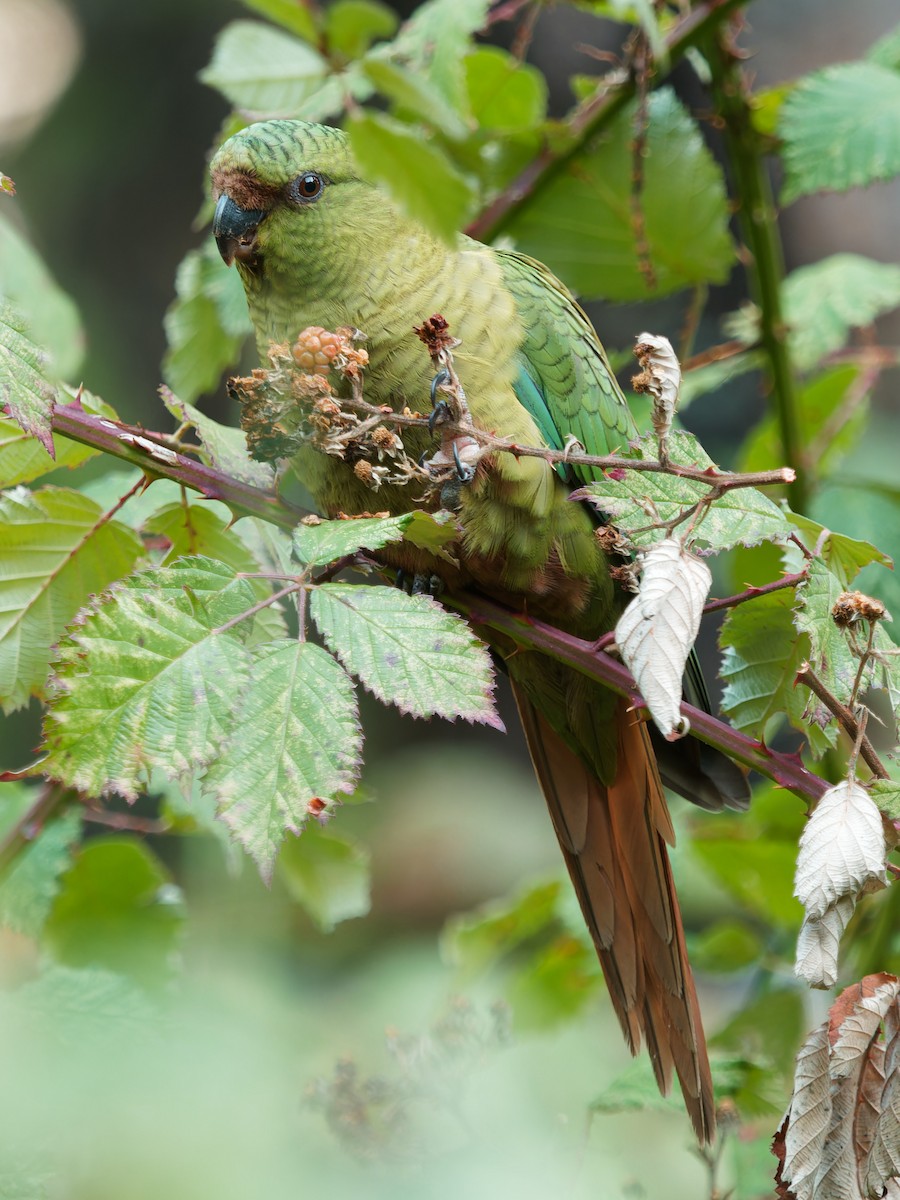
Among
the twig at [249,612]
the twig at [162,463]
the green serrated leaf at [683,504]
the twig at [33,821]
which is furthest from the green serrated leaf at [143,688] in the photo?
the twig at [33,821]

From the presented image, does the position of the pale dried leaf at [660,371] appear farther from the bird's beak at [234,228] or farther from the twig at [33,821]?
the twig at [33,821]

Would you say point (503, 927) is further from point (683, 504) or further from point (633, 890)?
point (683, 504)

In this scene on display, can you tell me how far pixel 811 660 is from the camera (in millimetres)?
1011

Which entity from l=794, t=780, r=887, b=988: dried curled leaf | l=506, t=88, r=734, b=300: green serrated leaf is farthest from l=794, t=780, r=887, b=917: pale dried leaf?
l=506, t=88, r=734, b=300: green serrated leaf

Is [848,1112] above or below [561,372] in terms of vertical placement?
below

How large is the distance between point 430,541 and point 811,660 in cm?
37

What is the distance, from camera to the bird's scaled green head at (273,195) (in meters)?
1.56

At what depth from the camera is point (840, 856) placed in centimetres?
93

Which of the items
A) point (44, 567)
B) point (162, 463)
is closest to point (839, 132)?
point (162, 463)

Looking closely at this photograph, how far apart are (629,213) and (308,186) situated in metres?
0.55

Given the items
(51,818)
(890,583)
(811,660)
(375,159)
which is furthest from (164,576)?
(890,583)

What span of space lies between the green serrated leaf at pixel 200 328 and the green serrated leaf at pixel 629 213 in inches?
19.4

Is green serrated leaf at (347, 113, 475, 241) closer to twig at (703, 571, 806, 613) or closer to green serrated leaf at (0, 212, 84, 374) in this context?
twig at (703, 571, 806, 613)

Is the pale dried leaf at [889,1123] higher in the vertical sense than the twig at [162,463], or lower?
lower
